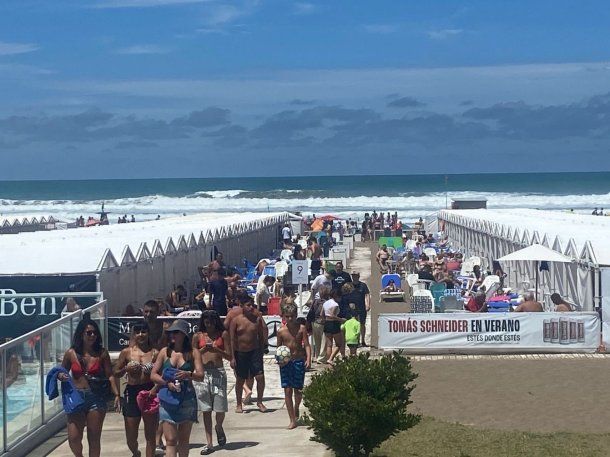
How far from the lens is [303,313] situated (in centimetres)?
1886

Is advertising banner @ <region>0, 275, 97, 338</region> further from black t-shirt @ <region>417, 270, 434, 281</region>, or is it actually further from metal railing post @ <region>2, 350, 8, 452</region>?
black t-shirt @ <region>417, 270, 434, 281</region>

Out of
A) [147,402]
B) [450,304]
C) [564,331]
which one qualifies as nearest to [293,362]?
[147,402]

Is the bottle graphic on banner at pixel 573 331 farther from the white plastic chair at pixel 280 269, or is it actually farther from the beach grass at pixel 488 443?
the white plastic chair at pixel 280 269

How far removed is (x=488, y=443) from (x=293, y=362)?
2329 millimetres

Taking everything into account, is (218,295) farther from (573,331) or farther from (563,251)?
(563,251)

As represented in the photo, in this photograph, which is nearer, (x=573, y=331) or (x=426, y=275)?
(x=573, y=331)

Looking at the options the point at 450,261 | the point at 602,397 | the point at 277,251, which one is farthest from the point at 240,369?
the point at 277,251

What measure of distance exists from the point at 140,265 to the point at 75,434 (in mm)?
11078

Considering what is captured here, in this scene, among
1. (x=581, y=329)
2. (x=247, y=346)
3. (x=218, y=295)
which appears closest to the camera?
(x=247, y=346)

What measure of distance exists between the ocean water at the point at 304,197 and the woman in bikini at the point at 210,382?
210ft

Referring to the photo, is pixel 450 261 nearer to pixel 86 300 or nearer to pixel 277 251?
pixel 277 251

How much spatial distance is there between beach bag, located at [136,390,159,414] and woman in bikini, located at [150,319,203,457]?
218 mm

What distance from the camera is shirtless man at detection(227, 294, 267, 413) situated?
469 inches

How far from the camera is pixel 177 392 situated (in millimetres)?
8898
